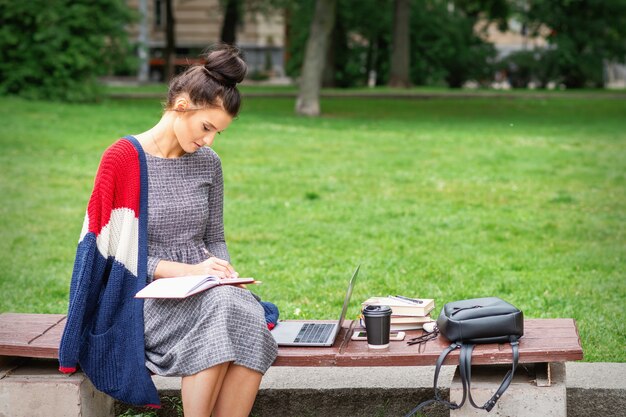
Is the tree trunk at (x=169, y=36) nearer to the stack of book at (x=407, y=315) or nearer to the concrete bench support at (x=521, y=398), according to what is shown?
the stack of book at (x=407, y=315)

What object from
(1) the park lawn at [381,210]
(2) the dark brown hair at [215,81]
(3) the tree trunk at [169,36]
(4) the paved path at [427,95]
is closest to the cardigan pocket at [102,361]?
(2) the dark brown hair at [215,81]

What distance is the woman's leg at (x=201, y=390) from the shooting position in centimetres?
376

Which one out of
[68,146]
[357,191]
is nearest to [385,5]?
[68,146]

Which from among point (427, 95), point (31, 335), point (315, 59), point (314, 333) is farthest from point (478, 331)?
point (427, 95)

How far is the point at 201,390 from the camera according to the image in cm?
376

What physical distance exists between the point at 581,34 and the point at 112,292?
3756 centimetres

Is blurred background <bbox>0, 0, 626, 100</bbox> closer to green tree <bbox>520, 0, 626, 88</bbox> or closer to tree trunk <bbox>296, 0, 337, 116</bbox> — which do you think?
green tree <bbox>520, 0, 626, 88</bbox>

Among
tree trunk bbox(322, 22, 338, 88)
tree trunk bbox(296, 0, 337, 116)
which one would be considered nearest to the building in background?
tree trunk bbox(322, 22, 338, 88)

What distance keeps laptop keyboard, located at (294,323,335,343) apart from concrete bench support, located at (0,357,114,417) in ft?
2.93

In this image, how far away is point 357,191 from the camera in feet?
37.3

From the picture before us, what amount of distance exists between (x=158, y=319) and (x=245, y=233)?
16.3 ft

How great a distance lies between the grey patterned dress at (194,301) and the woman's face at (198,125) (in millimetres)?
147

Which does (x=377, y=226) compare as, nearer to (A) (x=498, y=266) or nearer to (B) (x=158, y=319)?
(A) (x=498, y=266)

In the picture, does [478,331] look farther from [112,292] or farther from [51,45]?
[51,45]
